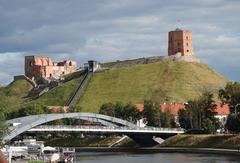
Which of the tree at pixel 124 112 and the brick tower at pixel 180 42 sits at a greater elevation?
the brick tower at pixel 180 42

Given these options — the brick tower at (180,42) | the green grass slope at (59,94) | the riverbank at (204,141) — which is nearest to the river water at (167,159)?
the riverbank at (204,141)

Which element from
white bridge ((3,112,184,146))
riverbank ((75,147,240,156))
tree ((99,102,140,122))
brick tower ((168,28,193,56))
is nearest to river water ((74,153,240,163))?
riverbank ((75,147,240,156))

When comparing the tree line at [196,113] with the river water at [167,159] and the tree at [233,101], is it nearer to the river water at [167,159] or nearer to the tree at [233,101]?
the tree at [233,101]

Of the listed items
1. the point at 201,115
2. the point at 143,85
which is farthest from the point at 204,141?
the point at 143,85

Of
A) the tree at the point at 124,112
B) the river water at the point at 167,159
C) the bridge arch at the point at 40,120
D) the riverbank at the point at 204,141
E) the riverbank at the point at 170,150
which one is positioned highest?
the tree at the point at 124,112

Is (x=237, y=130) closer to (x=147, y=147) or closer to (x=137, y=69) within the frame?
(x=147, y=147)

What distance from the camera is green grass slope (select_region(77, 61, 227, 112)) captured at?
503 feet

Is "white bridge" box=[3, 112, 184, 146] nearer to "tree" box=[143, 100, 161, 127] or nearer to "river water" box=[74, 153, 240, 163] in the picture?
"river water" box=[74, 153, 240, 163]

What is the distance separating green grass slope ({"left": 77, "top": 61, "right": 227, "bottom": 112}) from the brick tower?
1106 centimetres

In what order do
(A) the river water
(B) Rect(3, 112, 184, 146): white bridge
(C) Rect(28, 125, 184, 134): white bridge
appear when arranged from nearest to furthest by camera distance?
(A) the river water < (B) Rect(3, 112, 184, 146): white bridge < (C) Rect(28, 125, 184, 134): white bridge

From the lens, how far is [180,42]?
194m

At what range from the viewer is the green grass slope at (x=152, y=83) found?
6038 inches

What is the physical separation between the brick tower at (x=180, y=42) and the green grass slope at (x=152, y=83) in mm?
11063

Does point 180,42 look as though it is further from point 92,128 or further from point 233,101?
point 92,128
